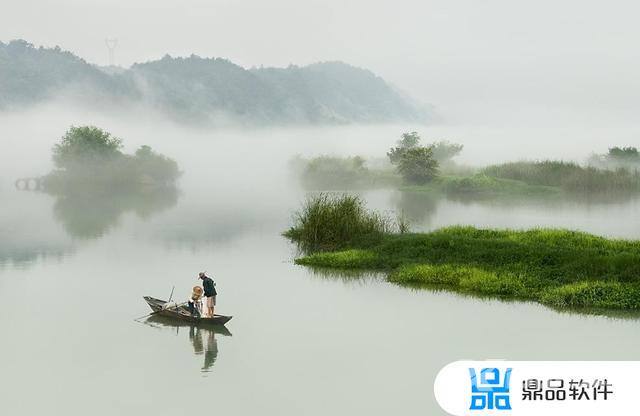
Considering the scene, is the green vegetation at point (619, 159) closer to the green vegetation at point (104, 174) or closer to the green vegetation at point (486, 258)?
the green vegetation at point (104, 174)

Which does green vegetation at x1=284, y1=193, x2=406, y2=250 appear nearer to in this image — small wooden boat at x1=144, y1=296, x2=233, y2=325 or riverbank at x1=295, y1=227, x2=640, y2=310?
riverbank at x1=295, y1=227, x2=640, y2=310

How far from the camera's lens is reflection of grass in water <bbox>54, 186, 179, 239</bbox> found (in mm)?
54594

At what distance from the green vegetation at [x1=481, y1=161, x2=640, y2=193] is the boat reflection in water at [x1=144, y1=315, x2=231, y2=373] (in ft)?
213

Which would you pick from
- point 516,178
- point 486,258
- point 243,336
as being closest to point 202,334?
point 243,336

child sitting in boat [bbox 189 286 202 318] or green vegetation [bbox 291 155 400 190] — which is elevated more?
green vegetation [bbox 291 155 400 190]

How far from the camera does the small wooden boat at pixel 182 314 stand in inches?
906

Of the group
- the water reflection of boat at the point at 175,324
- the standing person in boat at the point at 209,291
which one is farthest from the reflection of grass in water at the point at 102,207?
the standing person in boat at the point at 209,291

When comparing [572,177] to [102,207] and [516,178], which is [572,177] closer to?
[516,178]

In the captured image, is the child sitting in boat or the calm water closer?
the calm water

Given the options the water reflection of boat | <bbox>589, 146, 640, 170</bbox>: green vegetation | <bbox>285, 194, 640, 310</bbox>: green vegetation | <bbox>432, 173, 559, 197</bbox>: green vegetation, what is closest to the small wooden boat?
the water reflection of boat

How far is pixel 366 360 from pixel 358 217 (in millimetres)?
19090

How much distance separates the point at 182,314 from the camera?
23.7 meters

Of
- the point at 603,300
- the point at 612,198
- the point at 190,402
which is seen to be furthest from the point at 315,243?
the point at 612,198

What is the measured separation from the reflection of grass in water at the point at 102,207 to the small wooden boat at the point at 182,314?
82.3 feet
